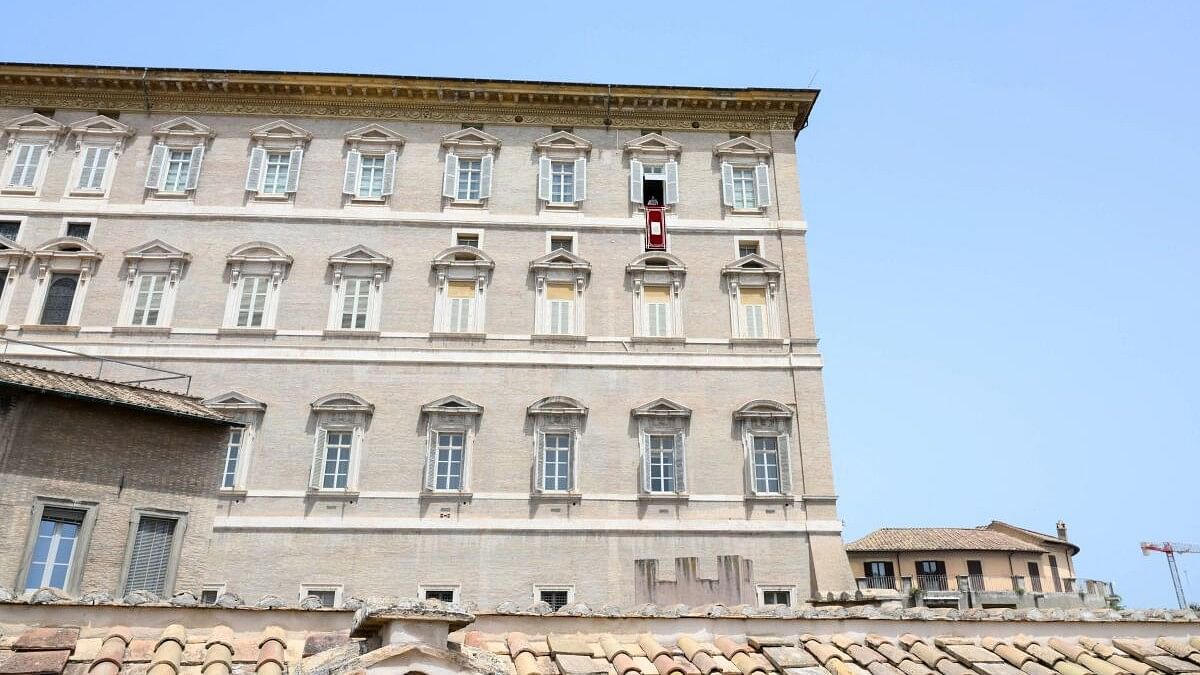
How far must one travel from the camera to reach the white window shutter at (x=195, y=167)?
24484mm

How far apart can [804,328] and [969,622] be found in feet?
53.8

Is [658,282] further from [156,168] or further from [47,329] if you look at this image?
[47,329]

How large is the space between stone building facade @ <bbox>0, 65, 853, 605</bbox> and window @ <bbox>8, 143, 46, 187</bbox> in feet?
0.22

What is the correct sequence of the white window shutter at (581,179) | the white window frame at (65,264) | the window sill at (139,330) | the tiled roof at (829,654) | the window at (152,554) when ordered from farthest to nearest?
the white window shutter at (581,179)
the white window frame at (65,264)
the window sill at (139,330)
the window at (152,554)
the tiled roof at (829,654)

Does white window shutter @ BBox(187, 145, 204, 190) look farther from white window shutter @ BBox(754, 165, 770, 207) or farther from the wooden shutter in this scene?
white window shutter @ BBox(754, 165, 770, 207)

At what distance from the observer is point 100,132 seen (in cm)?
2466

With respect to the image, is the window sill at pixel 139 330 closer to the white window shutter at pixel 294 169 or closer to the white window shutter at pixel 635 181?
the white window shutter at pixel 294 169

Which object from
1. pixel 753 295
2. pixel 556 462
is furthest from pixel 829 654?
pixel 753 295

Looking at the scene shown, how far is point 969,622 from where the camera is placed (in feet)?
25.5

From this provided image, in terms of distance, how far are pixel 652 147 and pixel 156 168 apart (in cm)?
1367

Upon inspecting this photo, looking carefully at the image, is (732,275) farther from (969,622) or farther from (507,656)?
(507,656)

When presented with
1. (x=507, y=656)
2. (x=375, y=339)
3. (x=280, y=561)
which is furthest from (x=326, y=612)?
(x=375, y=339)

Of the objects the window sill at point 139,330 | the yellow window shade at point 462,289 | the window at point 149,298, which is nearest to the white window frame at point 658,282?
the yellow window shade at point 462,289

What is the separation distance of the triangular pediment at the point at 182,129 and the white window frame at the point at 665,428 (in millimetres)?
14248
